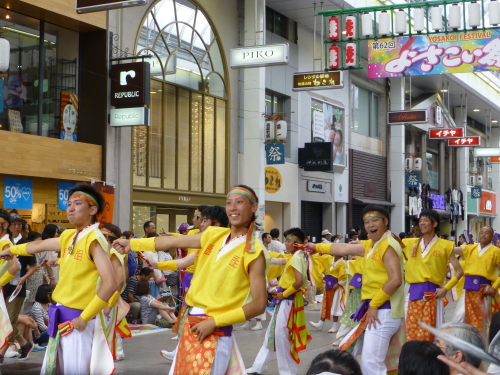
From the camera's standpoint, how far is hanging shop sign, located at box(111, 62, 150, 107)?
16.2 m

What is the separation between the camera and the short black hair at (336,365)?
10.2ft

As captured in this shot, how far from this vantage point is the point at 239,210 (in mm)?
4754

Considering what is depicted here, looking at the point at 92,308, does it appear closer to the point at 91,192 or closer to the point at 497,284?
the point at 91,192

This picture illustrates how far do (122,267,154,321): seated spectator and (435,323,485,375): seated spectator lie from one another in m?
9.65

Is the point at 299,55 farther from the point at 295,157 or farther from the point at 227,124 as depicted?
the point at 227,124

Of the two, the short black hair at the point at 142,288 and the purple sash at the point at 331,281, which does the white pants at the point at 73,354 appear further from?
the purple sash at the point at 331,281

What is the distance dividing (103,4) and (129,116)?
5610mm

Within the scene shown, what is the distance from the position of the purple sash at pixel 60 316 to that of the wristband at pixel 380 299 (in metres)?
2.97

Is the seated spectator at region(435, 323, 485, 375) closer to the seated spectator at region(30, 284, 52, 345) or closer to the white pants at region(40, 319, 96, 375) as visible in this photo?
the white pants at region(40, 319, 96, 375)

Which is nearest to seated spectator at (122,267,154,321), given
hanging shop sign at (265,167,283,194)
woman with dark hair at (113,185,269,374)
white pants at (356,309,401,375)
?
white pants at (356,309,401,375)

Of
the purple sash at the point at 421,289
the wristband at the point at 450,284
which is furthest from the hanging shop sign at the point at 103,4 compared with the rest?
the wristband at the point at 450,284

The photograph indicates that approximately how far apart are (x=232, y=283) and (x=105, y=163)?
1283 cm

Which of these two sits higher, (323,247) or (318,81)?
(318,81)

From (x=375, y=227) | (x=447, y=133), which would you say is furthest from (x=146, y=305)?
(x=447, y=133)
